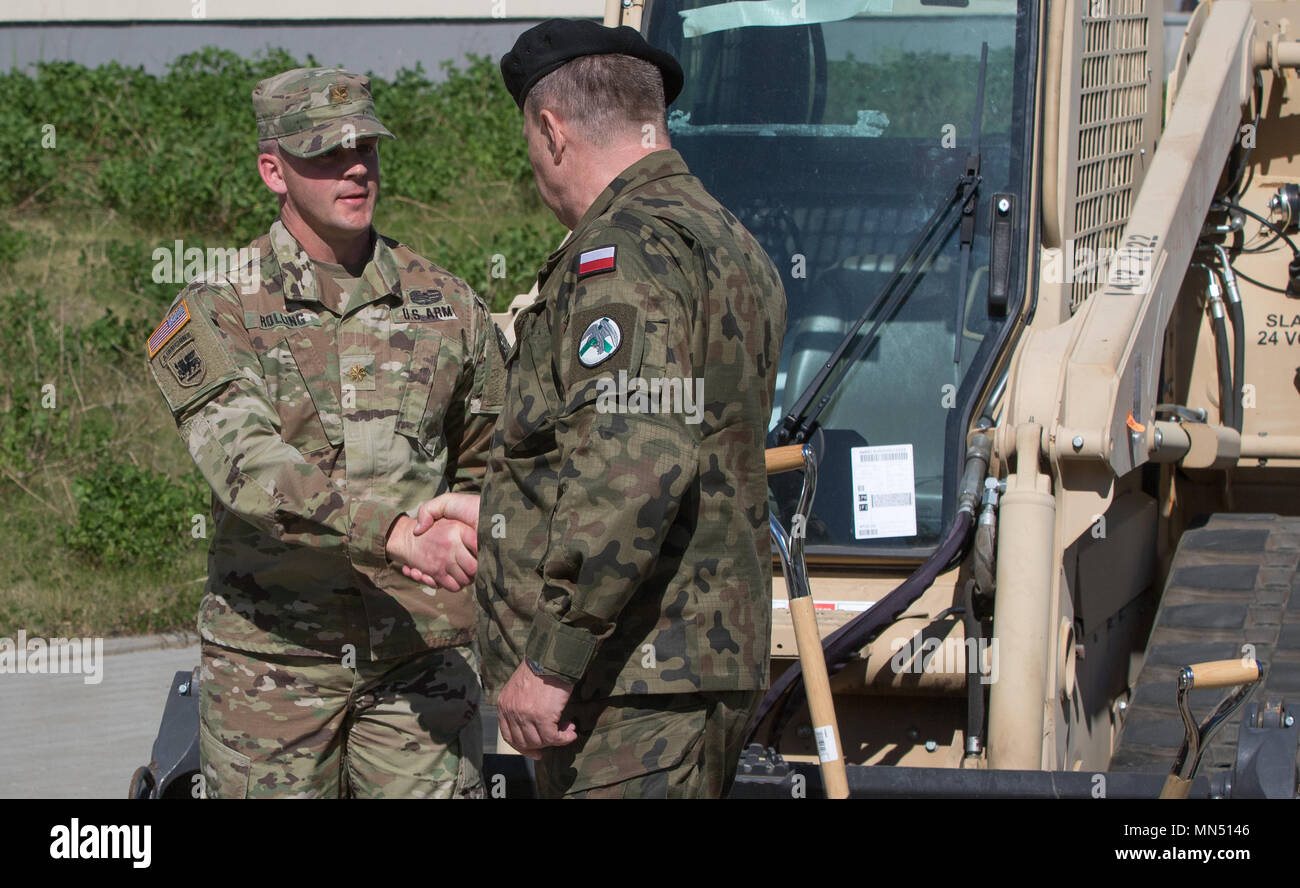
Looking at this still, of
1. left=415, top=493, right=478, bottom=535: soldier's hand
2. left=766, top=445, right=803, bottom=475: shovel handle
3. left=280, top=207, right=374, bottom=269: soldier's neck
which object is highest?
left=280, top=207, right=374, bottom=269: soldier's neck

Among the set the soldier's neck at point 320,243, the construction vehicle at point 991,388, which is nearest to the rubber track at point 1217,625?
the construction vehicle at point 991,388

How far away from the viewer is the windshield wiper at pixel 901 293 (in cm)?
371

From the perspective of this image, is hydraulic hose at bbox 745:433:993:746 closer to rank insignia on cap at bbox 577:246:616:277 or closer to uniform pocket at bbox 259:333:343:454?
uniform pocket at bbox 259:333:343:454

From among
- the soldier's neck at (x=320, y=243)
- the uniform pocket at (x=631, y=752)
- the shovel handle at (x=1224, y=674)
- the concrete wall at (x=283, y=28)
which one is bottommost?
the uniform pocket at (x=631, y=752)

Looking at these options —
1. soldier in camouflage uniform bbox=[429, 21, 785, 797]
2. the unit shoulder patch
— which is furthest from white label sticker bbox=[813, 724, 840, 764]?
the unit shoulder patch

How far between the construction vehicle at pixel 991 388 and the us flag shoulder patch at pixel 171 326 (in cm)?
146

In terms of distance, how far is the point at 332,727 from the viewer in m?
3.15

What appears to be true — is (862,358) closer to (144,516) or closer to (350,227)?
(350,227)

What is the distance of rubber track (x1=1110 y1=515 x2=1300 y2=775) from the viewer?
360cm

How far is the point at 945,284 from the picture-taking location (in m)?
3.81

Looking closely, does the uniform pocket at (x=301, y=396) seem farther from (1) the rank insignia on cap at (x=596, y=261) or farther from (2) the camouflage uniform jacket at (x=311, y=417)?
(1) the rank insignia on cap at (x=596, y=261)

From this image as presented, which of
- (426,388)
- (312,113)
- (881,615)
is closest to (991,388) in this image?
(881,615)

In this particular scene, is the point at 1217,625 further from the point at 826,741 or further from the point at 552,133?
the point at 552,133
